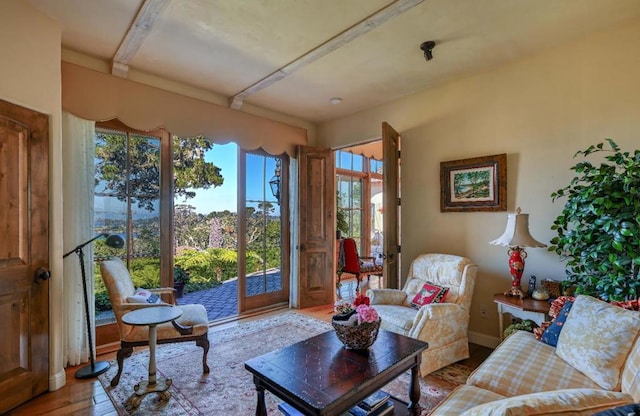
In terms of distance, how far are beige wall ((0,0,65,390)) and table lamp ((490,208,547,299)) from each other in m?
3.70

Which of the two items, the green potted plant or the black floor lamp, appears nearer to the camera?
the black floor lamp

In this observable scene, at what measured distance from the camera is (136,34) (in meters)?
2.55

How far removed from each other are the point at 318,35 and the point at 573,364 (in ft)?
9.44

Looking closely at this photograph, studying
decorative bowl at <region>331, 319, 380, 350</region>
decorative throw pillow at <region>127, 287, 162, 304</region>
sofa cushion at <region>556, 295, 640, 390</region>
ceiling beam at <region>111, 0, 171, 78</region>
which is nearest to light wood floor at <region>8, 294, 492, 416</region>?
decorative throw pillow at <region>127, 287, 162, 304</region>

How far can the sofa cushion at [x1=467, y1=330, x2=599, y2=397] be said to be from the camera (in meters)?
1.59

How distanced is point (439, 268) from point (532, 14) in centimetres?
227

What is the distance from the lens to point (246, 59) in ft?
9.89

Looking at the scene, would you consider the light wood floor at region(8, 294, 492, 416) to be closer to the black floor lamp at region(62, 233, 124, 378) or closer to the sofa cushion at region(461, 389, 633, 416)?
the black floor lamp at region(62, 233, 124, 378)

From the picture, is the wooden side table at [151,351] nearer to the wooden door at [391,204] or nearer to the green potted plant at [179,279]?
the wooden door at [391,204]

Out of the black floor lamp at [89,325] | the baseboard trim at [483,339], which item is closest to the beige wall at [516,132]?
the baseboard trim at [483,339]

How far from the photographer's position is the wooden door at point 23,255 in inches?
83.8

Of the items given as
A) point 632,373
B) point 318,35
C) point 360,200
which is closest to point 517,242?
point 632,373

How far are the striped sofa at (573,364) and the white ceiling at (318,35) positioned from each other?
2130mm

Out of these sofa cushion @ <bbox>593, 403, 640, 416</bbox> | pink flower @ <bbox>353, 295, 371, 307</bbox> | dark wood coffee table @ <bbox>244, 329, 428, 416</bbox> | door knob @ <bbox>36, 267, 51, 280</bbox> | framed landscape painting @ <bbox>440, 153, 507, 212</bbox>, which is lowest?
dark wood coffee table @ <bbox>244, 329, 428, 416</bbox>
